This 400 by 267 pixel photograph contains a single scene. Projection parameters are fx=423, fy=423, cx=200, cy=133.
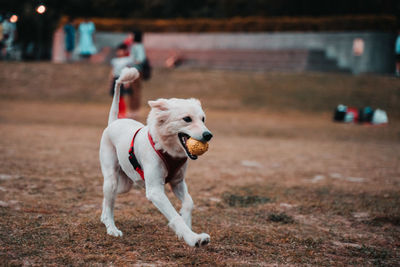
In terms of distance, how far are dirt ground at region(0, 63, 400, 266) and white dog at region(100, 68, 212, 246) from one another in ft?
0.97

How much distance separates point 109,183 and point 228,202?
185 cm

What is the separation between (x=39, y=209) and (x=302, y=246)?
277cm

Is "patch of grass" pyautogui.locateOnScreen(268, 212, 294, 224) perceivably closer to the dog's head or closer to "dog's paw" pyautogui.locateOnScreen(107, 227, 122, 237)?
the dog's head

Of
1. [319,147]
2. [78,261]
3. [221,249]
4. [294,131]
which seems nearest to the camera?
[78,261]

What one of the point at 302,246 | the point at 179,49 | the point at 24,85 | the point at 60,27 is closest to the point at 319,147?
the point at 302,246

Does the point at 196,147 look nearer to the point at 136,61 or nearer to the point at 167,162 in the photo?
the point at 167,162

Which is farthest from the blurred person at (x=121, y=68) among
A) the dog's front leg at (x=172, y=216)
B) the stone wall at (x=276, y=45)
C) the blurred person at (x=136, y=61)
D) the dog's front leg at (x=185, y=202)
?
the stone wall at (x=276, y=45)

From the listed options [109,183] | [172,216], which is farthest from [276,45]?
[172,216]

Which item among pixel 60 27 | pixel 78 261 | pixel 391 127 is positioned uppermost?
pixel 60 27

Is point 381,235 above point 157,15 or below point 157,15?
below

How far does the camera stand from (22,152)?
305 inches

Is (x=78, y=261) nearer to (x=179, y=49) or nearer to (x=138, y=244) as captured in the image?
(x=138, y=244)

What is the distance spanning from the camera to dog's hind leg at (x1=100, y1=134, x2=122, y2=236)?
3949 mm

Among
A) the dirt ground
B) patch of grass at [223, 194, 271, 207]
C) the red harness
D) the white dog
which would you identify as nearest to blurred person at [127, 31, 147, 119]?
the dirt ground
